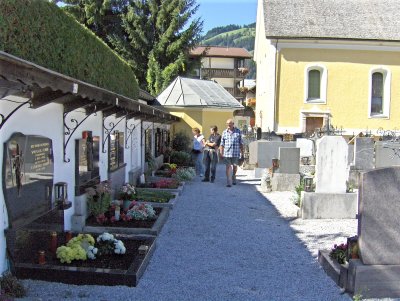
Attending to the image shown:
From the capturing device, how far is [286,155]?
12.9 m

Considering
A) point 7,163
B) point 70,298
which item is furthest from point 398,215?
point 7,163

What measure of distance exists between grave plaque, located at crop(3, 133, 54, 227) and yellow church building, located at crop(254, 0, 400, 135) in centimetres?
2108

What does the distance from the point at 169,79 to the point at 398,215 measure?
28643 millimetres

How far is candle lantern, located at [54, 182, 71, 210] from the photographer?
6.27 meters

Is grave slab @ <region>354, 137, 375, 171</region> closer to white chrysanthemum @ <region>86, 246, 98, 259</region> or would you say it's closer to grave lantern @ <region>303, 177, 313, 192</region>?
grave lantern @ <region>303, 177, 313, 192</region>

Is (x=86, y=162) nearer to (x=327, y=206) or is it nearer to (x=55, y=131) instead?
(x=55, y=131)

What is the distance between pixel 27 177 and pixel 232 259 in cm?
293

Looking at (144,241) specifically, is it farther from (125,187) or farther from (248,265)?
(125,187)

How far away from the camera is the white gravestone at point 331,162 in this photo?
29.7ft

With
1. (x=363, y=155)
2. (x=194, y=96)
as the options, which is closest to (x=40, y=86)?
(x=363, y=155)

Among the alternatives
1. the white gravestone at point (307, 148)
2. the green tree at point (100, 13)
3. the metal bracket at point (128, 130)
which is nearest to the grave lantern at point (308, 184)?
the metal bracket at point (128, 130)

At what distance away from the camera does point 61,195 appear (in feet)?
20.9

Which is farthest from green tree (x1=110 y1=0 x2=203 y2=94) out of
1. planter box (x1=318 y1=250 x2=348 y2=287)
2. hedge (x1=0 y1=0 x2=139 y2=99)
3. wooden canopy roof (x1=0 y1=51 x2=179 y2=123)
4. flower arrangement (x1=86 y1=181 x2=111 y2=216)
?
planter box (x1=318 y1=250 x2=348 y2=287)

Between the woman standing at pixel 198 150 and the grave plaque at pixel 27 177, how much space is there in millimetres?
10201
